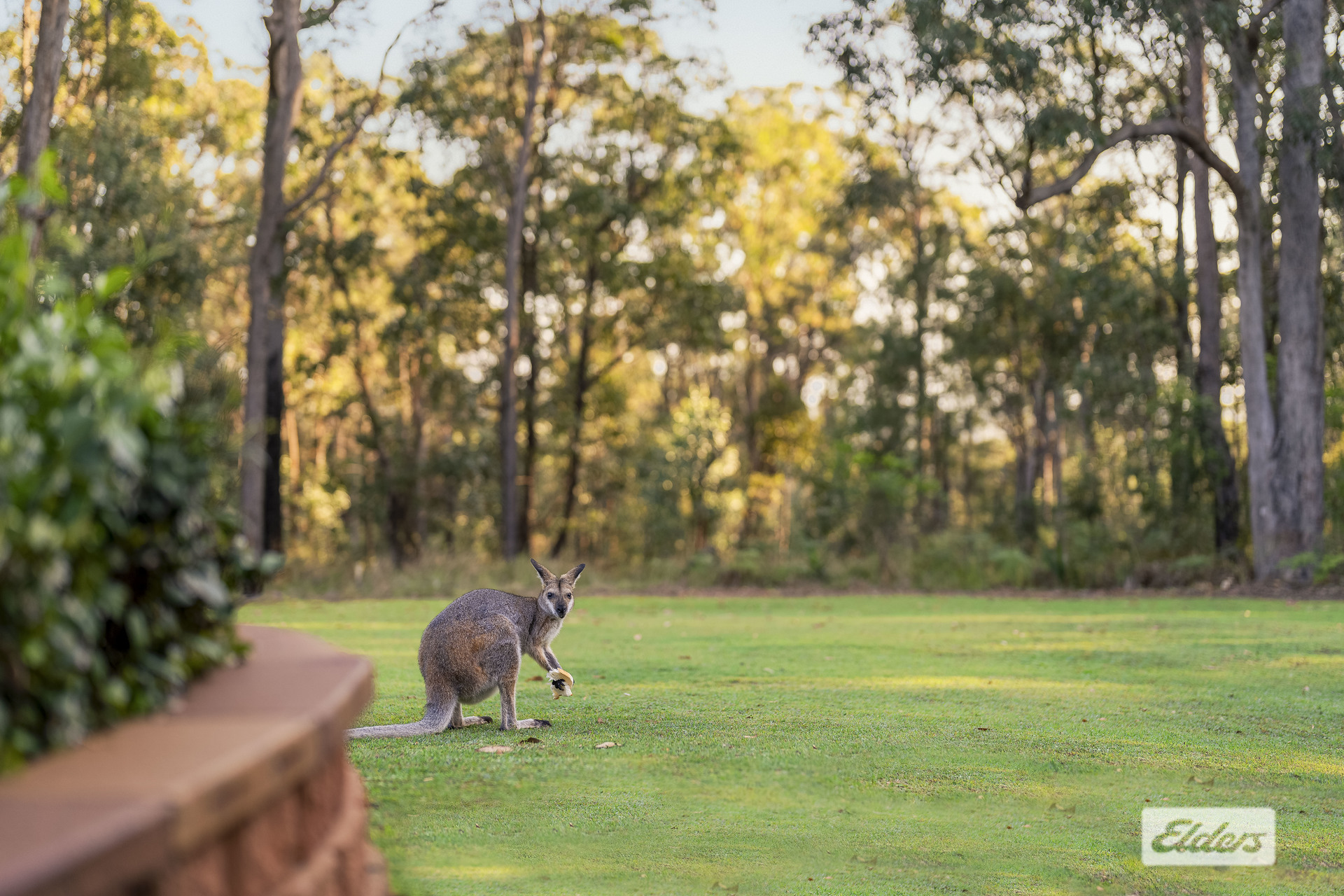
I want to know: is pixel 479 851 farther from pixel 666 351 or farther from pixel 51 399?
pixel 666 351

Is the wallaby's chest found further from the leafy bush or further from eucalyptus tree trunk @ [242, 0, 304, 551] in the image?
eucalyptus tree trunk @ [242, 0, 304, 551]

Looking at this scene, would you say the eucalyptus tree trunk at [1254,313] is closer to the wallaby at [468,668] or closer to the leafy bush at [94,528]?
the wallaby at [468,668]

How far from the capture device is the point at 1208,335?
83.4 feet

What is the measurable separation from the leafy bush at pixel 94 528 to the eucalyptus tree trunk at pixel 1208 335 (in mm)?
21811

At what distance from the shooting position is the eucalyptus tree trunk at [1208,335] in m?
23.5

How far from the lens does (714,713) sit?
8.30 metres

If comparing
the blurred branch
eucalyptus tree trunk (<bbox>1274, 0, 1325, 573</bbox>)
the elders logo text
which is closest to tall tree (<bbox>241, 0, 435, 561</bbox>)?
the blurred branch

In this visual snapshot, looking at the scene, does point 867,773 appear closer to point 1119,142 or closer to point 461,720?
point 461,720

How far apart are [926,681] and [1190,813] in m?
4.20

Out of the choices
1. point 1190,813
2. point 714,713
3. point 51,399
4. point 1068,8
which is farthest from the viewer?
point 1068,8

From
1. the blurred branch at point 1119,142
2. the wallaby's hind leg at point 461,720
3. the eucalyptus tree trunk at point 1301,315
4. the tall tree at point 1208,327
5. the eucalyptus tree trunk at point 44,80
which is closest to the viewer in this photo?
the wallaby's hind leg at point 461,720

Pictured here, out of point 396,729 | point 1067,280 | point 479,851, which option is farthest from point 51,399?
point 1067,280

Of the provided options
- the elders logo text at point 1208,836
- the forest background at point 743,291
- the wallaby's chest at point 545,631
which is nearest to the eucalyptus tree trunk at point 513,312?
the forest background at point 743,291

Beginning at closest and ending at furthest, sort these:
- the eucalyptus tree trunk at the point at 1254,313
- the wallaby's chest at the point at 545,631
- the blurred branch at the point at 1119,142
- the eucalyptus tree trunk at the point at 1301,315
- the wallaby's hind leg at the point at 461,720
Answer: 1. the wallaby's hind leg at the point at 461,720
2. the wallaby's chest at the point at 545,631
3. the blurred branch at the point at 1119,142
4. the eucalyptus tree trunk at the point at 1301,315
5. the eucalyptus tree trunk at the point at 1254,313
